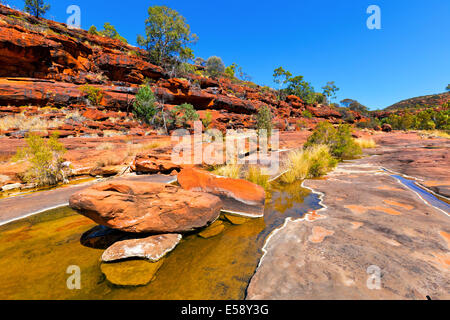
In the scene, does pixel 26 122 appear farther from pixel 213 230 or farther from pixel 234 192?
pixel 213 230

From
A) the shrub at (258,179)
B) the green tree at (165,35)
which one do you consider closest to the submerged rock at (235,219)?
the shrub at (258,179)

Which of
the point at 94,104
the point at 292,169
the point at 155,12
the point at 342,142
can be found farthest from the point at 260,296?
the point at 155,12

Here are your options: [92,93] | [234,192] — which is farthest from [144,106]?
[234,192]

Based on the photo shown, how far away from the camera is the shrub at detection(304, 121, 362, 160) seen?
9.79 m

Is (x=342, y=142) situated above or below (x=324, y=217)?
above

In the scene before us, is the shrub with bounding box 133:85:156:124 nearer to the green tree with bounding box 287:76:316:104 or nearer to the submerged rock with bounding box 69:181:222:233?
the submerged rock with bounding box 69:181:222:233

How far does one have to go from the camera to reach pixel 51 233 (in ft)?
10.2

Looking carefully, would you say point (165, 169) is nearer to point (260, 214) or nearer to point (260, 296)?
point (260, 214)

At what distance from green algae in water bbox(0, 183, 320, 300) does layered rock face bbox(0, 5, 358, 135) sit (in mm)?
12735

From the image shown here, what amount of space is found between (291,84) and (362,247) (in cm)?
5669

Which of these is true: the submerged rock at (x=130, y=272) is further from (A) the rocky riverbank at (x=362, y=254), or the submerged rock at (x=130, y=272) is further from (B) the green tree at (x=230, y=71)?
(B) the green tree at (x=230, y=71)

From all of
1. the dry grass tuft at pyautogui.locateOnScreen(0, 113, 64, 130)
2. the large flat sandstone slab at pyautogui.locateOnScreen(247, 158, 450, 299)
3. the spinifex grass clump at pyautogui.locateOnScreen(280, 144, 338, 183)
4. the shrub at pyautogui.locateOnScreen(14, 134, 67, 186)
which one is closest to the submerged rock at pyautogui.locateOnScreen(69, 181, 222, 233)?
the large flat sandstone slab at pyautogui.locateOnScreen(247, 158, 450, 299)
